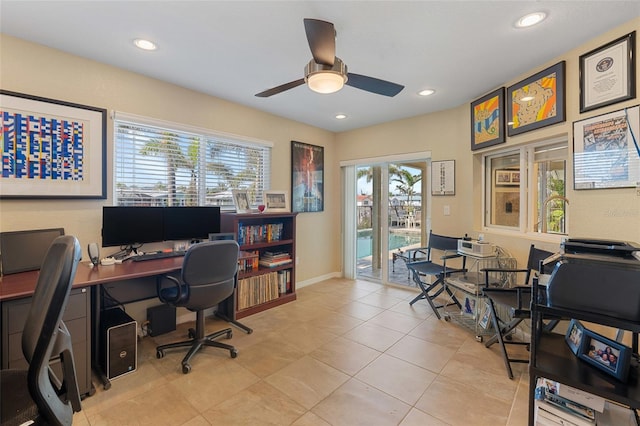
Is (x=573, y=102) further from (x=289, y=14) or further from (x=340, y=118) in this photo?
(x=340, y=118)

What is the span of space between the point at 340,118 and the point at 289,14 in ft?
7.68

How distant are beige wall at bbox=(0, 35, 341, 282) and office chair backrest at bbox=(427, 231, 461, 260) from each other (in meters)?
2.19

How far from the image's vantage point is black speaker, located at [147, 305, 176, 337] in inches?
110

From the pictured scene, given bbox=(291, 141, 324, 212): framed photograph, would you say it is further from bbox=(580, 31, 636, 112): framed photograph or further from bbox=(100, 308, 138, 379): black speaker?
bbox=(580, 31, 636, 112): framed photograph

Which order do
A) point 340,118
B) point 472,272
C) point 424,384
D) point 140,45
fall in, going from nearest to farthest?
point 424,384, point 140,45, point 472,272, point 340,118

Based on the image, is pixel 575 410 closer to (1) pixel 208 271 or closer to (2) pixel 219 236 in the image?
(1) pixel 208 271

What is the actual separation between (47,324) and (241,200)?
2602mm

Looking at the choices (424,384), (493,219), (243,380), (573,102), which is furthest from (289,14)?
(493,219)

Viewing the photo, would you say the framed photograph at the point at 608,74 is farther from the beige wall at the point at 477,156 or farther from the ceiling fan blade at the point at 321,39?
the ceiling fan blade at the point at 321,39

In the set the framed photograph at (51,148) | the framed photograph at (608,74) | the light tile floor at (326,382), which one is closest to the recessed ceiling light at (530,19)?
the framed photograph at (608,74)

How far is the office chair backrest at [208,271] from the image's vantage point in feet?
7.29

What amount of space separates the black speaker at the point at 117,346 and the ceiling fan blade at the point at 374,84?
2487 millimetres

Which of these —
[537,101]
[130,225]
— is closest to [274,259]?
[130,225]

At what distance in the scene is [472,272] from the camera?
3.38 metres
